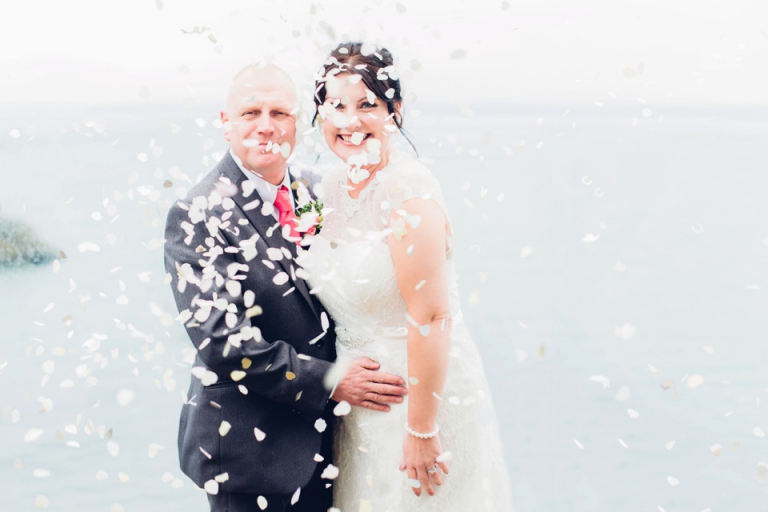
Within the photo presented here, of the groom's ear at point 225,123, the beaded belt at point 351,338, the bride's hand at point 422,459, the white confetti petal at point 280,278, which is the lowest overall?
the bride's hand at point 422,459

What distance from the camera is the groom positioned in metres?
2.25

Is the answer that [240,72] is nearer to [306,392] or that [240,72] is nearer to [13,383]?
[306,392]

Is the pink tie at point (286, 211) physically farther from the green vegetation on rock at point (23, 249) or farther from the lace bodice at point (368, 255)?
the green vegetation on rock at point (23, 249)

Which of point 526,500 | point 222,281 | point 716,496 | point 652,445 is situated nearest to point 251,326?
point 222,281

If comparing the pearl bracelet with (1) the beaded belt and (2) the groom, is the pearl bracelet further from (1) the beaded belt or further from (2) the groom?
(1) the beaded belt

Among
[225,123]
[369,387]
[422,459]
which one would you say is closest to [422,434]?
[422,459]

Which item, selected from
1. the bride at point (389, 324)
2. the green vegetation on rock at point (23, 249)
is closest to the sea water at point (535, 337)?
the green vegetation on rock at point (23, 249)

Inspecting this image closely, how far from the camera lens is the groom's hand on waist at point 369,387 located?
7.60ft

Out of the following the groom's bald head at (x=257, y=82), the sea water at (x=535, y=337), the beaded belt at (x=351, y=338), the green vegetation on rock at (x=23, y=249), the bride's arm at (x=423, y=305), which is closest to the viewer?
the bride's arm at (x=423, y=305)

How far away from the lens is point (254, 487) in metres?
2.37

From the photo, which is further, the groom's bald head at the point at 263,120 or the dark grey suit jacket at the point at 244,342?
the groom's bald head at the point at 263,120

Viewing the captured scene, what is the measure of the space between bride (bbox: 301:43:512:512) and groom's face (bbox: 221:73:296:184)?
14 centimetres

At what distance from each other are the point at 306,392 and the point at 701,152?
33.6 ft

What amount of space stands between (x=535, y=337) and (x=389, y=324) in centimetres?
522
